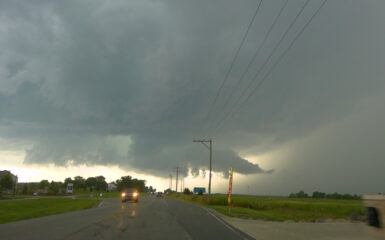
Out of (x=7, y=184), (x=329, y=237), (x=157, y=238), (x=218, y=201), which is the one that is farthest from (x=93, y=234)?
(x=7, y=184)

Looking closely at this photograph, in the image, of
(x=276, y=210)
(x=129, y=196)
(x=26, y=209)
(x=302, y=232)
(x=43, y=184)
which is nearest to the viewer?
(x=302, y=232)

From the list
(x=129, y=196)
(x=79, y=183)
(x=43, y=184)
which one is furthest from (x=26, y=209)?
(x=79, y=183)

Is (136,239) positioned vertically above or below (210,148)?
below

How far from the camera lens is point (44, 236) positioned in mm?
11727

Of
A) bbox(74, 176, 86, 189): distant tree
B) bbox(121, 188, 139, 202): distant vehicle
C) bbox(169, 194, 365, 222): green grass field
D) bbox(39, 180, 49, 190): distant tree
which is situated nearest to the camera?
bbox(169, 194, 365, 222): green grass field

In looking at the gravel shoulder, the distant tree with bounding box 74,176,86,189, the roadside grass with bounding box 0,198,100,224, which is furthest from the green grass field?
the distant tree with bounding box 74,176,86,189

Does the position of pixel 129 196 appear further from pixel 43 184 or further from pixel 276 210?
pixel 43 184

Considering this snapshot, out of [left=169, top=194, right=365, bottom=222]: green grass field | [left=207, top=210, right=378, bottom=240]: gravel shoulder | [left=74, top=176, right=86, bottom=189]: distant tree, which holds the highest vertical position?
[left=74, top=176, right=86, bottom=189]: distant tree

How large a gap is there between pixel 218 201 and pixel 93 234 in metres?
40.7

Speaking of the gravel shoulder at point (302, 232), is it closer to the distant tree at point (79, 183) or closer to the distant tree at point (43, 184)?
the distant tree at point (43, 184)

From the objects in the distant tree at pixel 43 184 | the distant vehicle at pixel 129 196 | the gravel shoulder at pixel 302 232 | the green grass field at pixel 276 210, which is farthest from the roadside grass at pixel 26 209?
the distant tree at pixel 43 184

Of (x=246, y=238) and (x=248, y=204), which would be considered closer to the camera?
(x=246, y=238)

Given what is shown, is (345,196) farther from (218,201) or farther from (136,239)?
(136,239)

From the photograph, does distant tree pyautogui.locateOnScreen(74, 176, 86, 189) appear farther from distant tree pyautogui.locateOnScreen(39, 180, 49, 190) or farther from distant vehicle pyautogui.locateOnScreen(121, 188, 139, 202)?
distant vehicle pyautogui.locateOnScreen(121, 188, 139, 202)
